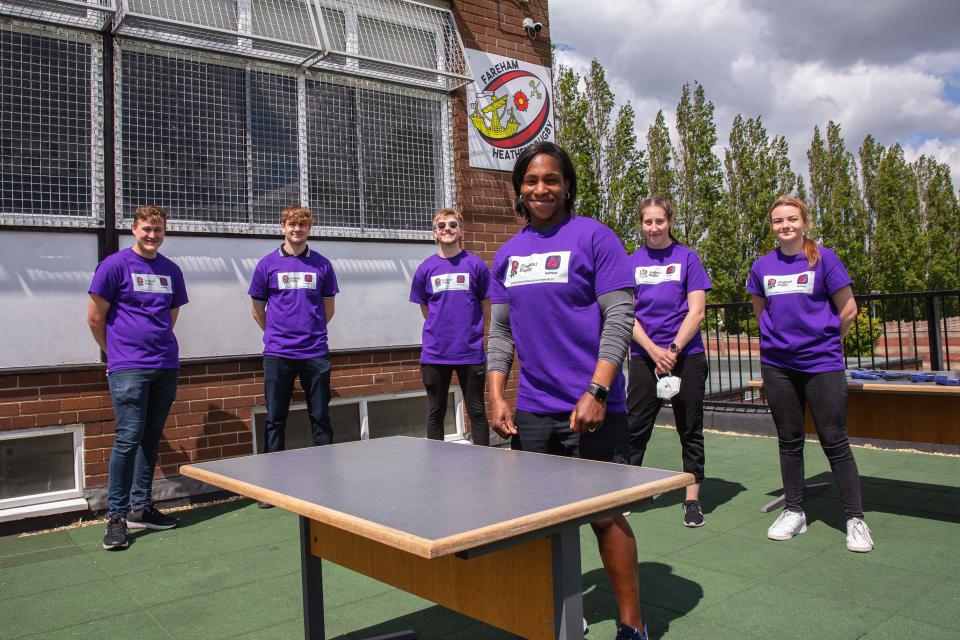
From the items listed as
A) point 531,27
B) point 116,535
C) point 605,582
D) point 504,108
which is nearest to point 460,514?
point 605,582

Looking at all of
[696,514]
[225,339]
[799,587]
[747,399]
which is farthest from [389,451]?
[747,399]

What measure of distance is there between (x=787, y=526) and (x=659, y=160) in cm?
2461

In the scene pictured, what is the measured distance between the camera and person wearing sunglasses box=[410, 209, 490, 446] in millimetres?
5152

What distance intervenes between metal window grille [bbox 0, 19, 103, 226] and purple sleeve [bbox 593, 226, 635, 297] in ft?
13.3

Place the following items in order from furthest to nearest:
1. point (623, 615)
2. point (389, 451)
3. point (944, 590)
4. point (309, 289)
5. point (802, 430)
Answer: point (309, 289)
point (802, 430)
point (944, 590)
point (389, 451)
point (623, 615)

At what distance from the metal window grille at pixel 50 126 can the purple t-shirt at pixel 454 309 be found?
95.4 inches

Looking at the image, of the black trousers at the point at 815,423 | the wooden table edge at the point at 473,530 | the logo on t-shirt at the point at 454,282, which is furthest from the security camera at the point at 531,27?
the wooden table edge at the point at 473,530

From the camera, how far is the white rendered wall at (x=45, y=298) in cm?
478

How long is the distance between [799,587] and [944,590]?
1.95ft

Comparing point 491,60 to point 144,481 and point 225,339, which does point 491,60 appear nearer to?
point 225,339

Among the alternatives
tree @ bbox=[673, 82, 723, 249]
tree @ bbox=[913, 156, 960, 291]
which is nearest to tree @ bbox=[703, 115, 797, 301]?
tree @ bbox=[673, 82, 723, 249]

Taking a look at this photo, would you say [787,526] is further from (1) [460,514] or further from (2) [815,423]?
(1) [460,514]

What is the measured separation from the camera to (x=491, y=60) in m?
7.16

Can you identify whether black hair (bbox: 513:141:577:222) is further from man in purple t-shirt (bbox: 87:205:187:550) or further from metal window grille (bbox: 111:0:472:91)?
metal window grille (bbox: 111:0:472:91)
